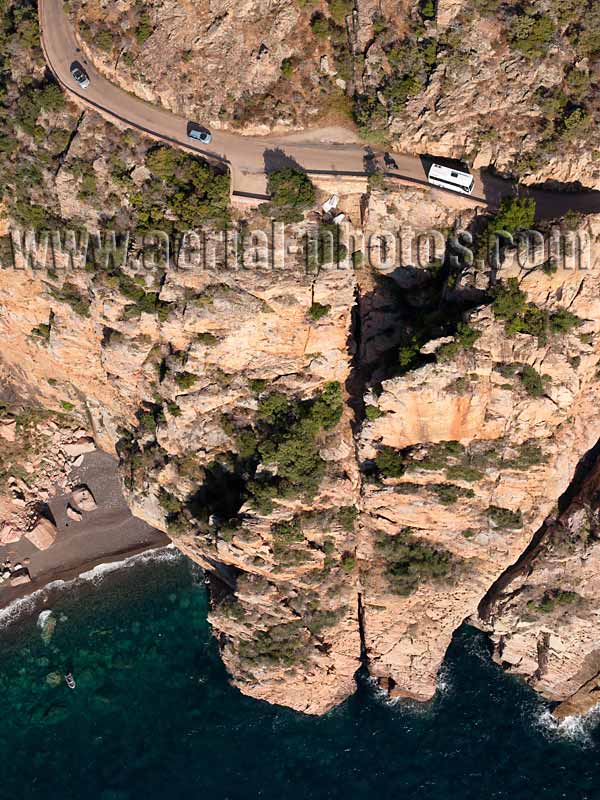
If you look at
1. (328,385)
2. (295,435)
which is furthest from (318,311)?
(295,435)

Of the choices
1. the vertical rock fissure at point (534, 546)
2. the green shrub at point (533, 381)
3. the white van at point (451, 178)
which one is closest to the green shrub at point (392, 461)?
the green shrub at point (533, 381)

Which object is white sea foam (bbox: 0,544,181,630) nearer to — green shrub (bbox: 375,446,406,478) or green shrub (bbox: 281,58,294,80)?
green shrub (bbox: 375,446,406,478)

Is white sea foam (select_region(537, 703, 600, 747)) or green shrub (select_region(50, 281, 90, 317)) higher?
green shrub (select_region(50, 281, 90, 317))

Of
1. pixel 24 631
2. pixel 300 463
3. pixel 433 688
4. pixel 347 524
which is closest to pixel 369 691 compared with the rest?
pixel 433 688

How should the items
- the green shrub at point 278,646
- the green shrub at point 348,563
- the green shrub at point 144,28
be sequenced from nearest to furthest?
the green shrub at point 144,28 < the green shrub at point 348,563 < the green shrub at point 278,646

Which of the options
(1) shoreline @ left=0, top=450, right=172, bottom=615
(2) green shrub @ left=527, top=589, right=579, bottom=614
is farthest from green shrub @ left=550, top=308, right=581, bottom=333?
(1) shoreline @ left=0, top=450, right=172, bottom=615

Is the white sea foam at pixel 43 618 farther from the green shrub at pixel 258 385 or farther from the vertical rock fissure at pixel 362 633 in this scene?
the green shrub at pixel 258 385
